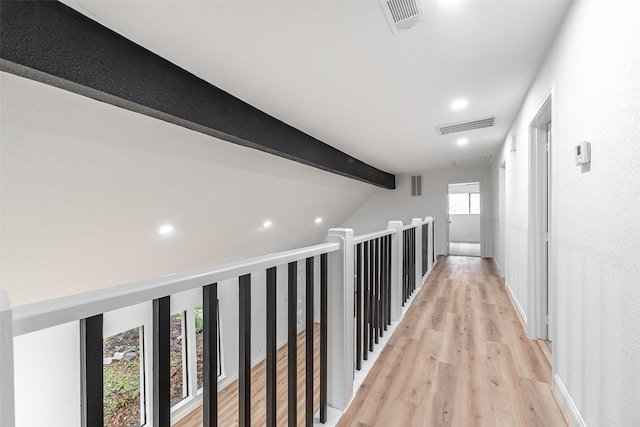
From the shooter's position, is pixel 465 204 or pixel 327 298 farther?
pixel 465 204

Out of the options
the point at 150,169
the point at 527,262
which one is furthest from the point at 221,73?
the point at 527,262

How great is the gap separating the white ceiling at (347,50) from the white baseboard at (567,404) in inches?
79.7

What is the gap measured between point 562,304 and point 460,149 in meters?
3.70

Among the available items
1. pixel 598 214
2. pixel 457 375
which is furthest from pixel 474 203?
→ pixel 598 214

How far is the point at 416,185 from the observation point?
24.4ft

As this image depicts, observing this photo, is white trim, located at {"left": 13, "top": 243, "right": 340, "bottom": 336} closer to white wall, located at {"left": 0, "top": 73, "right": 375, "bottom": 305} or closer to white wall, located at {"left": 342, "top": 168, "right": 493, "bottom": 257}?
white wall, located at {"left": 0, "top": 73, "right": 375, "bottom": 305}

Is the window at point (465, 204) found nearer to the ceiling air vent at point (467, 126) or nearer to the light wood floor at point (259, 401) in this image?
the ceiling air vent at point (467, 126)

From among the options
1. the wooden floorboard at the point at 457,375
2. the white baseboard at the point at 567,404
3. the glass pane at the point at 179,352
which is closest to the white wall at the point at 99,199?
the glass pane at the point at 179,352

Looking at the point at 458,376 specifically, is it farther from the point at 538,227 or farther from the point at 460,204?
the point at 460,204

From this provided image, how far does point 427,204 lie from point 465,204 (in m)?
3.86

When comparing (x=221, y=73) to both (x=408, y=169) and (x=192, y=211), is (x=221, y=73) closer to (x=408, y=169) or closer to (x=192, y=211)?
(x=192, y=211)

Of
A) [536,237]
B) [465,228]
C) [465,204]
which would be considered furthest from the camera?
[465,204]

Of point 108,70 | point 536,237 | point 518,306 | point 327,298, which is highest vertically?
point 108,70

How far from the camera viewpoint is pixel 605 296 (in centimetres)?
114
